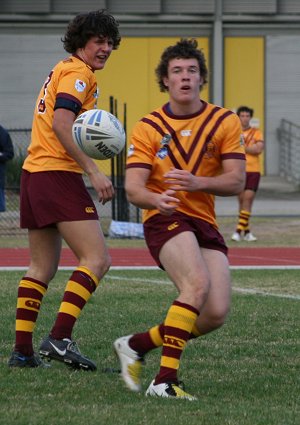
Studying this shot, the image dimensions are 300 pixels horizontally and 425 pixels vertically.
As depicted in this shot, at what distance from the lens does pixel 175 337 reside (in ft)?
20.5

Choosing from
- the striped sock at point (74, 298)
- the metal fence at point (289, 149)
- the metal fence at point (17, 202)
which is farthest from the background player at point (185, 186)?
the metal fence at point (289, 149)

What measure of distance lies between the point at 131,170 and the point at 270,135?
87.5ft

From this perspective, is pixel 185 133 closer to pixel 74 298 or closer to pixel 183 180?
pixel 183 180

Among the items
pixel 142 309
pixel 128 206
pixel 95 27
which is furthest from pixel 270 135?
pixel 95 27

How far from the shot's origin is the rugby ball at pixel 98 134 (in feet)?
22.6

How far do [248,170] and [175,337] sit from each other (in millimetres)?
12933

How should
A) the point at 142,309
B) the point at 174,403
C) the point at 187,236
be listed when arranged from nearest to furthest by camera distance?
1. the point at 174,403
2. the point at 187,236
3. the point at 142,309

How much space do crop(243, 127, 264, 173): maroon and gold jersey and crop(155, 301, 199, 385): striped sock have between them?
41.3 feet

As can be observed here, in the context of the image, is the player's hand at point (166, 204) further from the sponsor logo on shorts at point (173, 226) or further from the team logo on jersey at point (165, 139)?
the team logo on jersey at point (165, 139)

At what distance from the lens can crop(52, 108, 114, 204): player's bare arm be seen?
273 inches

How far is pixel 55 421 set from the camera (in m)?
5.60

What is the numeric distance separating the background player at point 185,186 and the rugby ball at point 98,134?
0.32 m

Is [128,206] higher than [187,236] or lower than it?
lower

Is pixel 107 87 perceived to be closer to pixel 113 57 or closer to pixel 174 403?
pixel 113 57
